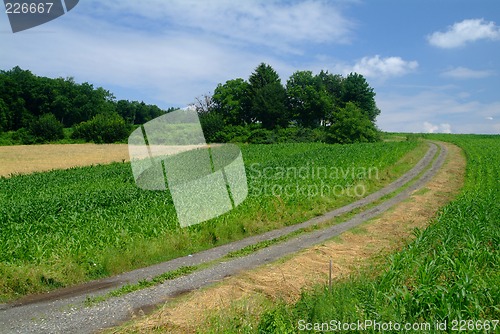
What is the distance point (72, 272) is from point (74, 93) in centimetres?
8294

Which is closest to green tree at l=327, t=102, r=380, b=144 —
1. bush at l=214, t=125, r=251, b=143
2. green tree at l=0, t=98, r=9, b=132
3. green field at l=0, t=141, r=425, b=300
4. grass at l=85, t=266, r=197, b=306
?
bush at l=214, t=125, r=251, b=143

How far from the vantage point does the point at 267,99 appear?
66312mm

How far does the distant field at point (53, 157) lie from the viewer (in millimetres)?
38178

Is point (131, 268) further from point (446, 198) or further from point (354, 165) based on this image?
point (354, 165)

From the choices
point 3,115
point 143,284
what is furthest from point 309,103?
point 143,284

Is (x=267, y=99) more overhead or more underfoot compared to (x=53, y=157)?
more overhead

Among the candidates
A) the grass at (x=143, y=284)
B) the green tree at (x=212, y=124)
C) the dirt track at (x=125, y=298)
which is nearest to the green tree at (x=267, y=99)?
Answer: the green tree at (x=212, y=124)

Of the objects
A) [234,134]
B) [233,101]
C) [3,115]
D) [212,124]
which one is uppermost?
[233,101]

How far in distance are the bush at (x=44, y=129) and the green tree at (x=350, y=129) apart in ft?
152

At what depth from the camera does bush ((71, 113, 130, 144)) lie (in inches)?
2534

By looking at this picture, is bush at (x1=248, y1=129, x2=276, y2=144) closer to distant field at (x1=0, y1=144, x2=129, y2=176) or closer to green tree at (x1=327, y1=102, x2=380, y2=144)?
green tree at (x1=327, y1=102, x2=380, y2=144)

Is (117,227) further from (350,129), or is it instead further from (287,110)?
(287,110)

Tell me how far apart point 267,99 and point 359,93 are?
2134 centimetres

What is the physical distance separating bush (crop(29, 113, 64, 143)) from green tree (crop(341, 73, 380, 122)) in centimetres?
5367
